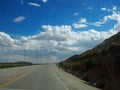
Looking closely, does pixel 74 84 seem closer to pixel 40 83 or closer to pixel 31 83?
pixel 40 83

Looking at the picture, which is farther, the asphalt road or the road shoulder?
the road shoulder

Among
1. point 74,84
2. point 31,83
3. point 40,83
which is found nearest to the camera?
point 31,83

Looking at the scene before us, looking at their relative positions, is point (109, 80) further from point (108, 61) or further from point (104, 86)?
point (108, 61)

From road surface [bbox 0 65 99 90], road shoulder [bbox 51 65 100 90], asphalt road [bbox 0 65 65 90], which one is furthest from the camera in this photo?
road shoulder [bbox 51 65 100 90]

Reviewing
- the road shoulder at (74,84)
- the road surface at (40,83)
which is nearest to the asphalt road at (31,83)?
the road surface at (40,83)

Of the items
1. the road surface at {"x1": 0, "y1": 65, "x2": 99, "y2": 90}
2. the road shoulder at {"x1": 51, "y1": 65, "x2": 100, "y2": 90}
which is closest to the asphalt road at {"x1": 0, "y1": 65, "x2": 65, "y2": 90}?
the road surface at {"x1": 0, "y1": 65, "x2": 99, "y2": 90}

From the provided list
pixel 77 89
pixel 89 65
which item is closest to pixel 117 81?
pixel 77 89

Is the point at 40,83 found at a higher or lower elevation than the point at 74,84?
higher

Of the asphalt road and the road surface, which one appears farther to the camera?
the road surface

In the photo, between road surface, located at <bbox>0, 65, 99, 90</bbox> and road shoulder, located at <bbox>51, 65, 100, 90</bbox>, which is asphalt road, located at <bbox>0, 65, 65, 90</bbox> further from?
road shoulder, located at <bbox>51, 65, 100, 90</bbox>

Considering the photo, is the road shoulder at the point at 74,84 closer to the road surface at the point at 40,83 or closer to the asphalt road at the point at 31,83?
the road surface at the point at 40,83

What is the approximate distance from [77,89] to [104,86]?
383 cm

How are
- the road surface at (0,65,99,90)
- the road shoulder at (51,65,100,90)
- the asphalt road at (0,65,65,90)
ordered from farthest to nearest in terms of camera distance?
the road shoulder at (51,65,100,90) → the road surface at (0,65,99,90) → the asphalt road at (0,65,65,90)

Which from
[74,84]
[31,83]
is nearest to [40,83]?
[31,83]
